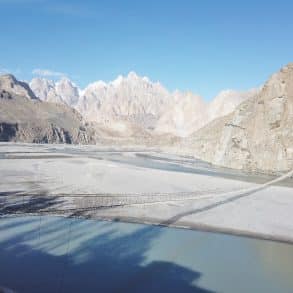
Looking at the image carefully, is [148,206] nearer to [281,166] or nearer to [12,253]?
[12,253]

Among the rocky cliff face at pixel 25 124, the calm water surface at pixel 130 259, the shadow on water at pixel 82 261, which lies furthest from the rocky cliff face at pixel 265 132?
the rocky cliff face at pixel 25 124

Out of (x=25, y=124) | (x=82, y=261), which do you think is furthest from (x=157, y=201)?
(x=25, y=124)

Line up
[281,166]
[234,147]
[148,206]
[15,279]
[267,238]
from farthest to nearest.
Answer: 1. [234,147]
2. [281,166]
3. [148,206]
4. [267,238]
5. [15,279]

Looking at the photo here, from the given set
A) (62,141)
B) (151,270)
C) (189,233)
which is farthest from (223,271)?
(62,141)

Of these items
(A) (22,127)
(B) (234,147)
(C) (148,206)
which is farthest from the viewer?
(A) (22,127)

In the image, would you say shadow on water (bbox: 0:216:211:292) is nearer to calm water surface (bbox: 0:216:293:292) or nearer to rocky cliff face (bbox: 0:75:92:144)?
calm water surface (bbox: 0:216:293:292)

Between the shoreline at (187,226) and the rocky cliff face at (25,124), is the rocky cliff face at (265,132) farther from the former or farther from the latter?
the rocky cliff face at (25,124)

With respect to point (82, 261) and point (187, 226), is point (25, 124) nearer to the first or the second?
point (187, 226)

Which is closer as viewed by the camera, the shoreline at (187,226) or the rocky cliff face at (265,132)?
the shoreline at (187,226)
